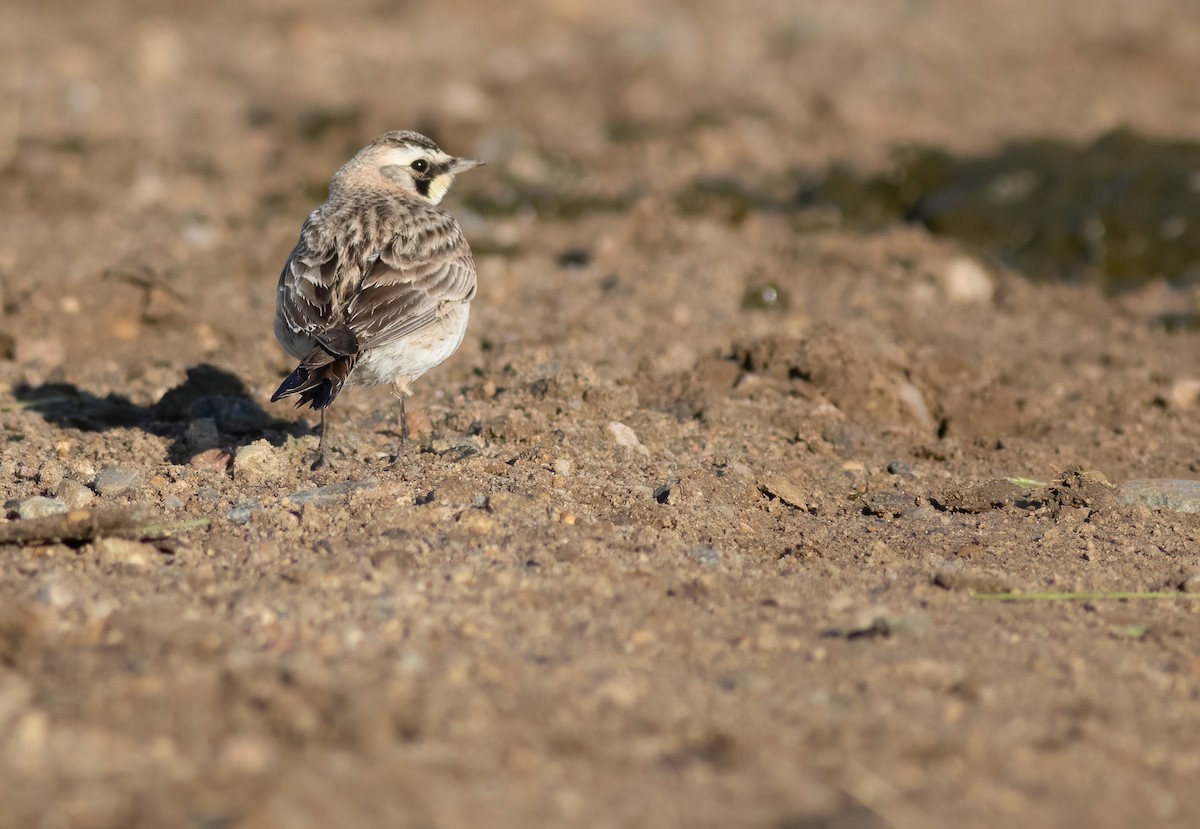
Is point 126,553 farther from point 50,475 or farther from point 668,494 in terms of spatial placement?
point 668,494

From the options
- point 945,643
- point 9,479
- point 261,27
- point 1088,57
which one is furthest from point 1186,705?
point 261,27

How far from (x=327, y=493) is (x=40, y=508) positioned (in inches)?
43.1

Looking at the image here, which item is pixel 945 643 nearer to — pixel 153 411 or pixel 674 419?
pixel 674 419

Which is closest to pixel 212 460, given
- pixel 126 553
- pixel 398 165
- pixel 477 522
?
pixel 126 553

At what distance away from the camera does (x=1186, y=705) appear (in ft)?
13.3

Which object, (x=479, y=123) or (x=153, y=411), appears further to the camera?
(x=479, y=123)

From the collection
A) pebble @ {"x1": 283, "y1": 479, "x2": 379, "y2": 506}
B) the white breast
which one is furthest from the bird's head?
pebble @ {"x1": 283, "y1": 479, "x2": 379, "y2": 506}

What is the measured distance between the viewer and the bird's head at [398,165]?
741 cm

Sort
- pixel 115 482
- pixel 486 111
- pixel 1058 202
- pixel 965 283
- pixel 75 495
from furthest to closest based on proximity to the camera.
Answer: pixel 486 111, pixel 1058 202, pixel 965 283, pixel 115 482, pixel 75 495

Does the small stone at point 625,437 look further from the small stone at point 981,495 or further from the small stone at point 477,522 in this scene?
the small stone at point 981,495

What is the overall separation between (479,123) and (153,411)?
6222 millimetres

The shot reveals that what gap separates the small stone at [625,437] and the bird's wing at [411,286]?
38.0 inches

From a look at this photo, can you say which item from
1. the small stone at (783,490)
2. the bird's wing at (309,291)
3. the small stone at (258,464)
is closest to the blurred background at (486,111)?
the bird's wing at (309,291)

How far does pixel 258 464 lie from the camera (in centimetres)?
593
